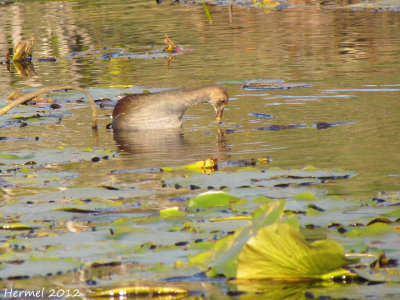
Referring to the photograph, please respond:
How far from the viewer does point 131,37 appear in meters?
16.2

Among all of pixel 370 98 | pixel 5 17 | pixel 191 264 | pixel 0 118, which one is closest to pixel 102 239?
pixel 191 264

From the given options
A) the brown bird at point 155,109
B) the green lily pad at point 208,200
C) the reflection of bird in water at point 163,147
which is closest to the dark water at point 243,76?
the reflection of bird in water at point 163,147

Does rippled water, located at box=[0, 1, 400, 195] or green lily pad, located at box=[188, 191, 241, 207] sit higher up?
green lily pad, located at box=[188, 191, 241, 207]

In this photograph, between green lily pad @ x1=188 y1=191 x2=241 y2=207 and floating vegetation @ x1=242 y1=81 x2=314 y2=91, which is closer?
green lily pad @ x1=188 y1=191 x2=241 y2=207

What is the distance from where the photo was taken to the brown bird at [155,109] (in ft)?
27.1

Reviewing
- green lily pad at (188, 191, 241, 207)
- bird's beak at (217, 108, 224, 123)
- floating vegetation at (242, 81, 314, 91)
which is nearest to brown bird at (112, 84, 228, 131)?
bird's beak at (217, 108, 224, 123)

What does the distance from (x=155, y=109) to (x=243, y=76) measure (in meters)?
2.84

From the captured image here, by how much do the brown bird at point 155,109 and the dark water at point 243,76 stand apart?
0.82 feet

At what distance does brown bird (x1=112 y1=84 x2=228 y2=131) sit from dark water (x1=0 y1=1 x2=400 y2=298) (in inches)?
9.9

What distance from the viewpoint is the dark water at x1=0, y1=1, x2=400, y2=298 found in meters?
6.65

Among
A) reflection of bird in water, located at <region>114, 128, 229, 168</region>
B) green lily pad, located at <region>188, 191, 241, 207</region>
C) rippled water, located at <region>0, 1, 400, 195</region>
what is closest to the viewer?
green lily pad, located at <region>188, 191, 241, 207</region>

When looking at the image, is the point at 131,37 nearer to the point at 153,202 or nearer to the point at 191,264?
the point at 153,202

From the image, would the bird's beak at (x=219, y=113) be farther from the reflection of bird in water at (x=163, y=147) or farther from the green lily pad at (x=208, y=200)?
the green lily pad at (x=208, y=200)

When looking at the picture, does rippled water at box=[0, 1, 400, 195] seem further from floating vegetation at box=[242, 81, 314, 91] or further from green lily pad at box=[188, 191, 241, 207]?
green lily pad at box=[188, 191, 241, 207]
